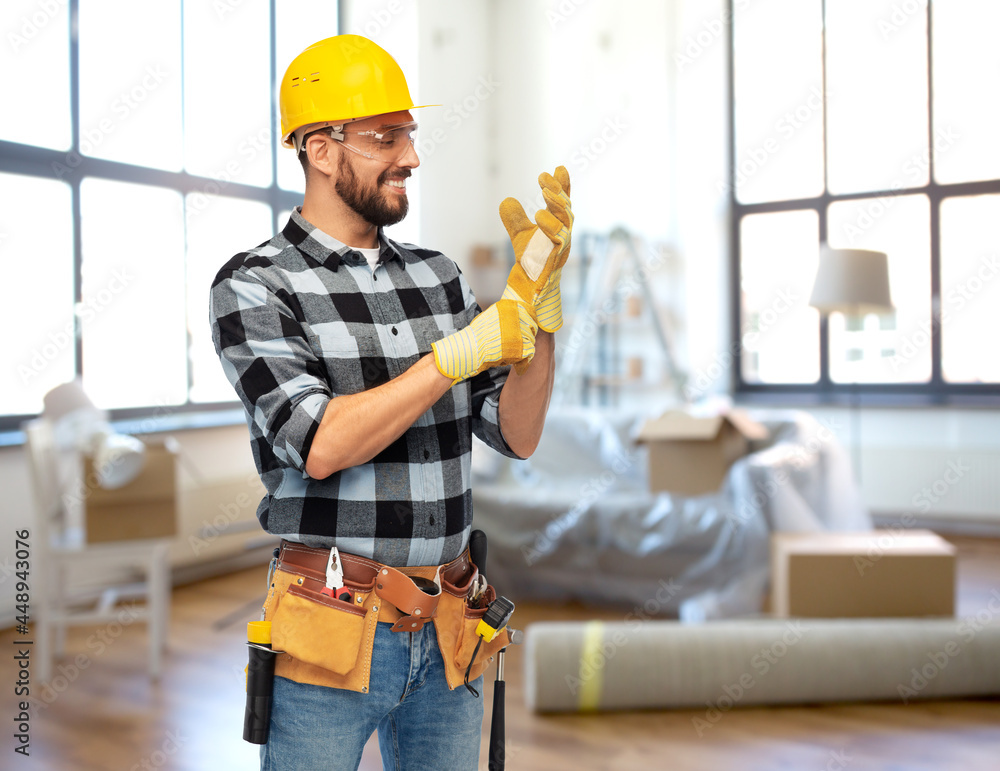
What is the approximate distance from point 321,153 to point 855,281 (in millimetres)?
3249

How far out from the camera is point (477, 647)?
3.44 feet

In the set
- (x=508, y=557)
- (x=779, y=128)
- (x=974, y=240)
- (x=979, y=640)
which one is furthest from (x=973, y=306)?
(x=508, y=557)

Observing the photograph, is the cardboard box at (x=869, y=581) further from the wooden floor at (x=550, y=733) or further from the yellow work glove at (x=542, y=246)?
the yellow work glove at (x=542, y=246)

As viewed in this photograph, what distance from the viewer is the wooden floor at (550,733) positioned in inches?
84.2

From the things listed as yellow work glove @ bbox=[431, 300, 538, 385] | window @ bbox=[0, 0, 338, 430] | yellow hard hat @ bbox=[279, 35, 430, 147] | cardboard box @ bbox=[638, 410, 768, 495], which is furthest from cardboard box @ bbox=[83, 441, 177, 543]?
yellow work glove @ bbox=[431, 300, 538, 385]

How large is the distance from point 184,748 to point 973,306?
16.0ft

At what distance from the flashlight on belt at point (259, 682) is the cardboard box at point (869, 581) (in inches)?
82.1

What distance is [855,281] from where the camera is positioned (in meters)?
3.70

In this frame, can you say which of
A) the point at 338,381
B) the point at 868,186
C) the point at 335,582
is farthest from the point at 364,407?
the point at 868,186

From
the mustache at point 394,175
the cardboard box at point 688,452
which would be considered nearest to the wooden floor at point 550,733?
the cardboard box at point 688,452

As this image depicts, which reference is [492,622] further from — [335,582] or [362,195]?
[362,195]

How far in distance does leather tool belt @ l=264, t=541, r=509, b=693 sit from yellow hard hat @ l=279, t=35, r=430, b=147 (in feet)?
1.78

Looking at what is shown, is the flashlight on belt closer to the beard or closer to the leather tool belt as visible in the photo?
the leather tool belt

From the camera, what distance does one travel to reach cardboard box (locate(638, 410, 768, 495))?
3.22 meters
